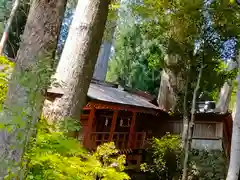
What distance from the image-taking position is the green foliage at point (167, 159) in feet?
38.3

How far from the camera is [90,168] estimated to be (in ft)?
15.3

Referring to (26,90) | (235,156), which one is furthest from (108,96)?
(26,90)

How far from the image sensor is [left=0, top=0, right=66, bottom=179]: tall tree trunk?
2639 millimetres

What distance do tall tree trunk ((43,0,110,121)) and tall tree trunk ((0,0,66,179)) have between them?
Result: 182 cm

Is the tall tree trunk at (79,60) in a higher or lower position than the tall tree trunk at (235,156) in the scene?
higher

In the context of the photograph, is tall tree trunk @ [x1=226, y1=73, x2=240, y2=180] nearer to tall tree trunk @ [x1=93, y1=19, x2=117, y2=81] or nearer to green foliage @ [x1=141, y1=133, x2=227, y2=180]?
green foliage @ [x1=141, y1=133, x2=227, y2=180]

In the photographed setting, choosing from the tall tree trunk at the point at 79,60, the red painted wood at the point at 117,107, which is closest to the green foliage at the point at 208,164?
the red painted wood at the point at 117,107

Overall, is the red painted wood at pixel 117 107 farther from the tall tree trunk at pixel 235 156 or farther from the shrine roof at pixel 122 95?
the tall tree trunk at pixel 235 156

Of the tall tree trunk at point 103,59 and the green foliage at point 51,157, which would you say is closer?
the green foliage at point 51,157

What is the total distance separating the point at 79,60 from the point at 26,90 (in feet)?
8.29

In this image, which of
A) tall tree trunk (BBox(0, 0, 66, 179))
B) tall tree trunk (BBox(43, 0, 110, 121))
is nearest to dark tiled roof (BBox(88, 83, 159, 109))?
tall tree trunk (BBox(43, 0, 110, 121))

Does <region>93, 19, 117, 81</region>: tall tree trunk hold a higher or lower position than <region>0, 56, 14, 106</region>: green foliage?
higher

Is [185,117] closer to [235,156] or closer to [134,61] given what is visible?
[235,156]

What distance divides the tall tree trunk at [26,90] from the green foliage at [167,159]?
30.6 ft
